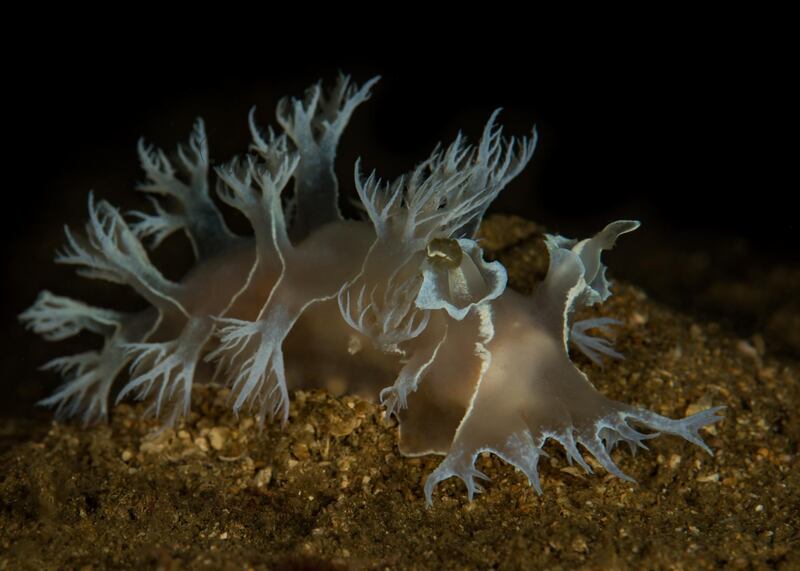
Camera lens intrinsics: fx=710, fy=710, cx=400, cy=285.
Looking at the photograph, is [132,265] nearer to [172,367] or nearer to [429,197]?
[172,367]

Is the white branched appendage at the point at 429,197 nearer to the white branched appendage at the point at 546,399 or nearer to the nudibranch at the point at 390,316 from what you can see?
the nudibranch at the point at 390,316

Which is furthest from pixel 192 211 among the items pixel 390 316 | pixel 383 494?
pixel 383 494

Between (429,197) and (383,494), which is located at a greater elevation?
(429,197)

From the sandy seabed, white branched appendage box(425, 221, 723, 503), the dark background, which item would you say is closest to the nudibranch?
white branched appendage box(425, 221, 723, 503)

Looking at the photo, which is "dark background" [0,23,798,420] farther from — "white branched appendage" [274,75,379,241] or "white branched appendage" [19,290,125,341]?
"white branched appendage" [274,75,379,241]

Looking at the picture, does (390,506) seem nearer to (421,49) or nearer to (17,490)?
(17,490)

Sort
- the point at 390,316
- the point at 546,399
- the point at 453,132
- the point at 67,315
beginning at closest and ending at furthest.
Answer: the point at 546,399
the point at 390,316
the point at 67,315
the point at 453,132

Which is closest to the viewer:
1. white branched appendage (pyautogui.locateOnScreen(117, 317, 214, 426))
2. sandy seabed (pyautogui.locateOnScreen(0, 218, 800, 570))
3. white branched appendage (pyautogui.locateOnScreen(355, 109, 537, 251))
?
sandy seabed (pyautogui.locateOnScreen(0, 218, 800, 570))
